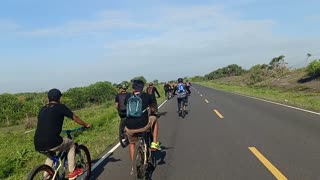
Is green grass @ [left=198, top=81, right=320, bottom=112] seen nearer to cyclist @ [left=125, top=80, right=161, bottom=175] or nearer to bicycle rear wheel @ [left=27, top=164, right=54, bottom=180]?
cyclist @ [left=125, top=80, right=161, bottom=175]

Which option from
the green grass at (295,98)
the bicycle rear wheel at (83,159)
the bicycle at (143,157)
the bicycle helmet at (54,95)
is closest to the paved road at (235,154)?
the bicycle at (143,157)

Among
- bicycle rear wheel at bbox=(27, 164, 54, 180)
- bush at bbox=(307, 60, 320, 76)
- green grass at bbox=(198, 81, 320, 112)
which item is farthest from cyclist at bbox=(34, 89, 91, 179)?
bush at bbox=(307, 60, 320, 76)

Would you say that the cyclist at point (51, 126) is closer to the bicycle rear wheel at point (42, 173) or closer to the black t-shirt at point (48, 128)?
the black t-shirt at point (48, 128)

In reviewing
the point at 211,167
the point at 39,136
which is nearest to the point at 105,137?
the point at 211,167

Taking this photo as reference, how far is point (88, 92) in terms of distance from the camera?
60031 millimetres

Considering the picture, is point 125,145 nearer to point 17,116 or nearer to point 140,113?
point 140,113

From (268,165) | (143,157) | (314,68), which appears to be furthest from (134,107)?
(314,68)

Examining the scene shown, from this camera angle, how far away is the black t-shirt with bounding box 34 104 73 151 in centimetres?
592

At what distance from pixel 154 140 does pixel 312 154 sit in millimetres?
3678

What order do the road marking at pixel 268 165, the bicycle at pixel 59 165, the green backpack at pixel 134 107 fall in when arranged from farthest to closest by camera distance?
the green backpack at pixel 134 107 → the road marking at pixel 268 165 → the bicycle at pixel 59 165

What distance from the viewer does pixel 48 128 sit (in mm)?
5930

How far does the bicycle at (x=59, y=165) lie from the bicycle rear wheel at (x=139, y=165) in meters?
1.08

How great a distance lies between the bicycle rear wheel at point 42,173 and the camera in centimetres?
546

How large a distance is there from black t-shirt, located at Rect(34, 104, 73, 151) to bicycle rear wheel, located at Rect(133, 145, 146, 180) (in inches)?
53.4
